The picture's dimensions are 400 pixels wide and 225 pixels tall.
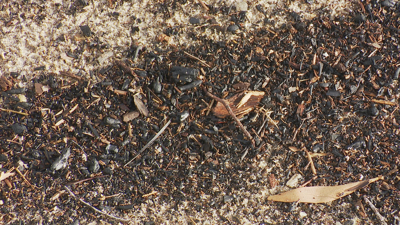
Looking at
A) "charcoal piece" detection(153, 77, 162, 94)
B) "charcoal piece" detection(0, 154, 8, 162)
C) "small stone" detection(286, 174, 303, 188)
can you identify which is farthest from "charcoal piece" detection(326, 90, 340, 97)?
"charcoal piece" detection(0, 154, 8, 162)

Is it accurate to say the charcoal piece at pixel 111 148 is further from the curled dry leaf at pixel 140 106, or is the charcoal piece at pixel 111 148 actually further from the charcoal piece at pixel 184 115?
the charcoal piece at pixel 184 115

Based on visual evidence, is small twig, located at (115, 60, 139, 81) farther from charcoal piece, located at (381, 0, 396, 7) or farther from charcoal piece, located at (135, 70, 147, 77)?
charcoal piece, located at (381, 0, 396, 7)

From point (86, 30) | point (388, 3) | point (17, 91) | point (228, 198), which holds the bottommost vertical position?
point (228, 198)

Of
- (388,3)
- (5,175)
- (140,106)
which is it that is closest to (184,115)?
(140,106)

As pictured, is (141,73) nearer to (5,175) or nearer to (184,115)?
(184,115)

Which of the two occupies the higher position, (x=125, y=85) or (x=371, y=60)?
(x=371, y=60)
